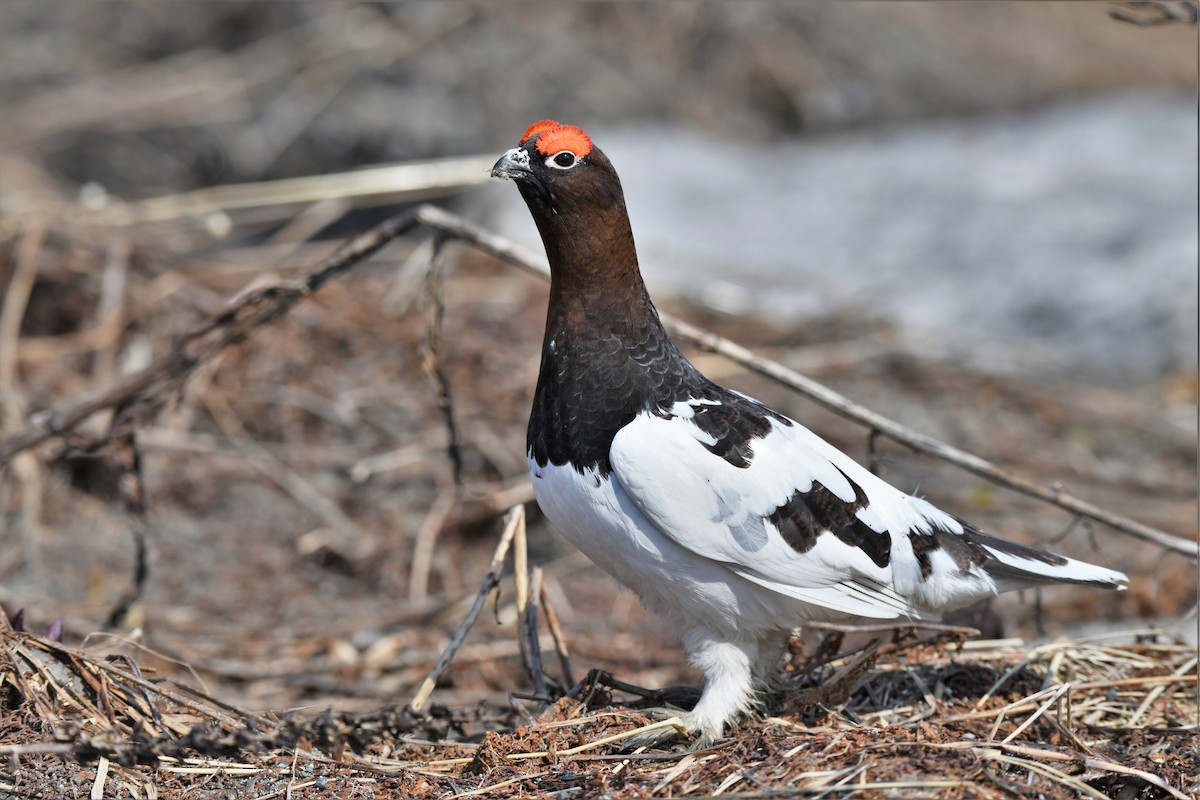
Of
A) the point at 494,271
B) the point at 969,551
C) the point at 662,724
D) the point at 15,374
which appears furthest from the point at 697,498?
the point at 494,271

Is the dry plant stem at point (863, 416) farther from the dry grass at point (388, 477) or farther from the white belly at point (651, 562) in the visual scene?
the white belly at point (651, 562)

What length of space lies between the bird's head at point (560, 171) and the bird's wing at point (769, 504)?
2.03ft

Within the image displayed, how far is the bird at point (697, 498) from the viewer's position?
2871 millimetres

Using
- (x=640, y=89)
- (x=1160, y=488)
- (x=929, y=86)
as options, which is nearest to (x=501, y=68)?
(x=640, y=89)

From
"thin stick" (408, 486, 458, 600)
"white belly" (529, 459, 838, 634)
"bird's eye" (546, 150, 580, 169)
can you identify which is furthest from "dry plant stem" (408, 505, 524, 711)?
"thin stick" (408, 486, 458, 600)

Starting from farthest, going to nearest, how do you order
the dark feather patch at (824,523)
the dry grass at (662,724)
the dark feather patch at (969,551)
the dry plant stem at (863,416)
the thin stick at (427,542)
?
the thin stick at (427,542)
the dry plant stem at (863,416)
the dark feather patch at (969,551)
the dark feather patch at (824,523)
the dry grass at (662,724)

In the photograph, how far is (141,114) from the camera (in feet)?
28.4

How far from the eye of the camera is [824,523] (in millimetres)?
3006

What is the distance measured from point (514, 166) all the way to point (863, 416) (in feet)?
5.03

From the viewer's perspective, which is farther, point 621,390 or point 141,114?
point 141,114

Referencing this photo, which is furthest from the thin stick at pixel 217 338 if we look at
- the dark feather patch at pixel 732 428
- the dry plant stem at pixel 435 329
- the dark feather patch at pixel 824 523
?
the dark feather patch at pixel 824 523

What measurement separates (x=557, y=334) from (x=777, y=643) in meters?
1.08

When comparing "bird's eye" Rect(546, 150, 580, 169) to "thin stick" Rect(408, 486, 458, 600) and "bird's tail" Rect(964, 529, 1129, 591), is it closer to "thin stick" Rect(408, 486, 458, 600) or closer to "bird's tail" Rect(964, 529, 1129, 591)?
"bird's tail" Rect(964, 529, 1129, 591)

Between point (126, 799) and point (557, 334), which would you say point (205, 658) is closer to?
point (126, 799)
